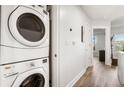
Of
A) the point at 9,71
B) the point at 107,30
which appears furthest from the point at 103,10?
the point at 9,71

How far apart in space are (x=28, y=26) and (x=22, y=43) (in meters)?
0.26

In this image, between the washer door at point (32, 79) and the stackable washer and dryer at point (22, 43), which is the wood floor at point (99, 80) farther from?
the stackable washer and dryer at point (22, 43)

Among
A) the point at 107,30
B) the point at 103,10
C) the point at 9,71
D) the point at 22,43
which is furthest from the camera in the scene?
the point at 107,30

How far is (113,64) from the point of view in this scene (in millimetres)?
5820

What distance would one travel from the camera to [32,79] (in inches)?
58.4

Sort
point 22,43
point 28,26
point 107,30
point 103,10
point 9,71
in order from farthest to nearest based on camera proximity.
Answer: point 107,30
point 103,10
point 28,26
point 22,43
point 9,71

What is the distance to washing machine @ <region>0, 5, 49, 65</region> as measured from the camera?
1049 mm

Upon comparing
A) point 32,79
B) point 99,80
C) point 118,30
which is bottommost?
point 99,80

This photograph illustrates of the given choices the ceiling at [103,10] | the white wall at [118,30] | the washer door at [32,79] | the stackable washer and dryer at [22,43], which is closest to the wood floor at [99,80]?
the washer door at [32,79]

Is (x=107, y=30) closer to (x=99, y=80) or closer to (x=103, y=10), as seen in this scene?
(x=103, y=10)

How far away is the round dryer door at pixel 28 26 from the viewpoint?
1.12 meters
